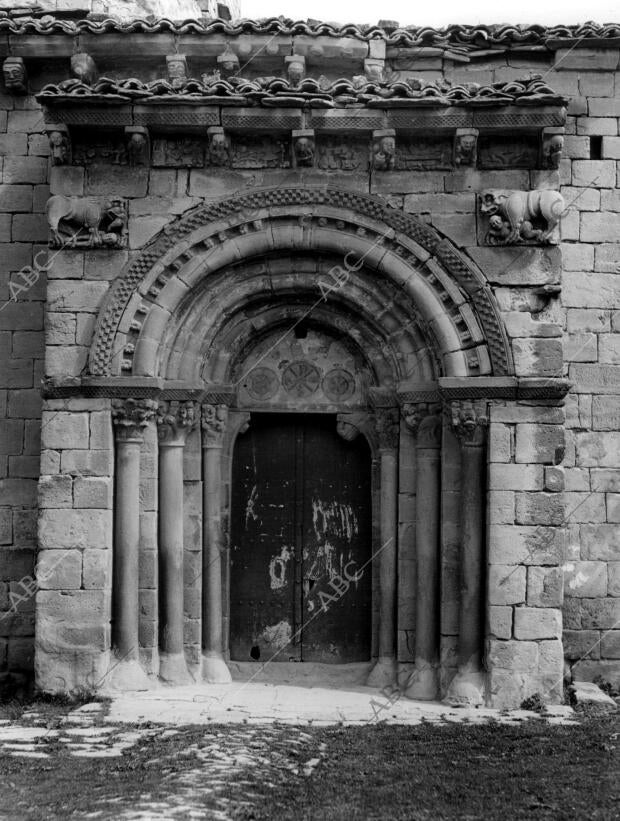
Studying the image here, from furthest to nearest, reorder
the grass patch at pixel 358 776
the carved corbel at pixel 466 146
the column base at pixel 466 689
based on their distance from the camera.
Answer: the carved corbel at pixel 466 146 → the column base at pixel 466 689 → the grass patch at pixel 358 776

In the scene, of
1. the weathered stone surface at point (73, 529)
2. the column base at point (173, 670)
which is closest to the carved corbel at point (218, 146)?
the weathered stone surface at point (73, 529)

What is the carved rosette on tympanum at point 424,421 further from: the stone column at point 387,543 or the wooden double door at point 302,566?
the wooden double door at point 302,566

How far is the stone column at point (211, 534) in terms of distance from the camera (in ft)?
35.4

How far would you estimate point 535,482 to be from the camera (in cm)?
1009

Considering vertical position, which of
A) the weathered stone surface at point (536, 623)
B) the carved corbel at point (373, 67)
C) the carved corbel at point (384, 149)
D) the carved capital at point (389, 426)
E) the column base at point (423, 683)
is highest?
the carved corbel at point (373, 67)

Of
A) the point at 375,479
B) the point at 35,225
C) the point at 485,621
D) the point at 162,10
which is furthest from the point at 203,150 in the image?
the point at 162,10

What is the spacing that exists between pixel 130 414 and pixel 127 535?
115 centimetres

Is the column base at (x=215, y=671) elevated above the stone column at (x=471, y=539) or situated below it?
below

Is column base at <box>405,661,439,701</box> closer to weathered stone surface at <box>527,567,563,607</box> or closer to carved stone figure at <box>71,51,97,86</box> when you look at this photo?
weathered stone surface at <box>527,567,563,607</box>

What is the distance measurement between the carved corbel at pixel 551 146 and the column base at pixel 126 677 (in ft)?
20.3

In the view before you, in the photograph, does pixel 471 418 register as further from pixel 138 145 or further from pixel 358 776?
pixel 138 145

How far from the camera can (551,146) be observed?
1023 cm

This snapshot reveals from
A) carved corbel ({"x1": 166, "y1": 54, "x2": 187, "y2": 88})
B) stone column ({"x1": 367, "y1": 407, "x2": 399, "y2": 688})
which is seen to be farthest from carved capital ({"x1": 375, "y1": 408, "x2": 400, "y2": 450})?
carved corbel ({"x1": 166, "y1": 54, "x2": 187, "y2": 88})

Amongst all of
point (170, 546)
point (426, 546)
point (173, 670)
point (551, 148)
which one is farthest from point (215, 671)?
point (551, 148)
